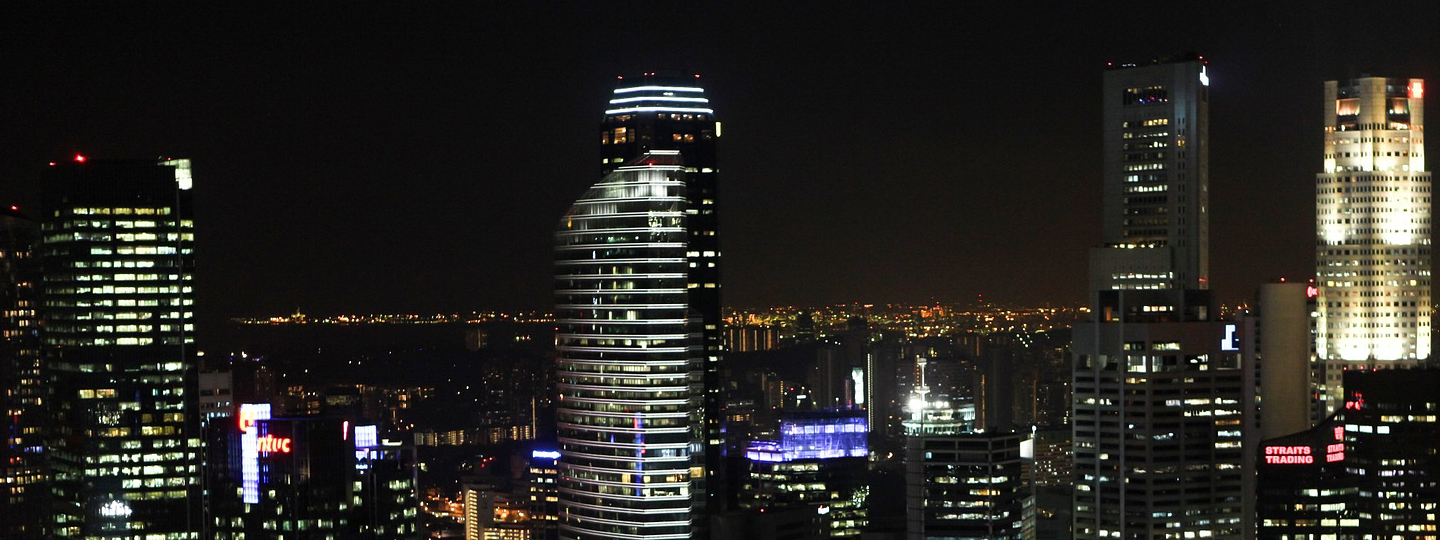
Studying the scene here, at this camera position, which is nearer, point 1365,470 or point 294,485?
point 1365,470

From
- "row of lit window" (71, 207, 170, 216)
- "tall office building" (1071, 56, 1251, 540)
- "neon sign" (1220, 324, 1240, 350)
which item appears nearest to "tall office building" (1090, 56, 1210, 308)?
"tall office building" (1071, 56, 1251, 540)

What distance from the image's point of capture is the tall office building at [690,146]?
1977 inches

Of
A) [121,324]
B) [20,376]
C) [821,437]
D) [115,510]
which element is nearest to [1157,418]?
[821,437]

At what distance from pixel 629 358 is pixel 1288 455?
12516mm

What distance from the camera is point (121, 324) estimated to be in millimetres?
49031

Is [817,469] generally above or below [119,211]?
below

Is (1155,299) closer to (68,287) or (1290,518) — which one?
(1290,518)

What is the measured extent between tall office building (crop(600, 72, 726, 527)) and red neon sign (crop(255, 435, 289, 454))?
8957mm

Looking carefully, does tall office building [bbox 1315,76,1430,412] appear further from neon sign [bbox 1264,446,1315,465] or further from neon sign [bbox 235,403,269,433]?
neon sign [bbox 235,403,269,433]

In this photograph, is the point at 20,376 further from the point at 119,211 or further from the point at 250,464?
the point at 250,464

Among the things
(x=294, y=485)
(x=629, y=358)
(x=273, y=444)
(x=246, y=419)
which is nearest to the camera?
(x=629, y=358)

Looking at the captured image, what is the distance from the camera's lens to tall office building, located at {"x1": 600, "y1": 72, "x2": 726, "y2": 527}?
165ft

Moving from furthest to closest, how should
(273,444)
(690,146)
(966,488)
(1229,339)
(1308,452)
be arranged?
(690,146), (966,488), (1229,339), (273,444), (1308,452)

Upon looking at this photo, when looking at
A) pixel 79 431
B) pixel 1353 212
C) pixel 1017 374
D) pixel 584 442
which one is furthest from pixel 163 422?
pixel 1353 212
